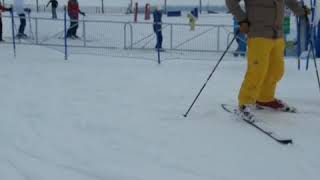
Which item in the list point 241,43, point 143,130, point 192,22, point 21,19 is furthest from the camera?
point 192,22

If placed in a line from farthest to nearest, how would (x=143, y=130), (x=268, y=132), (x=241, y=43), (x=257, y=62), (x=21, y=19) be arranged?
(x=21, y=19)
(x=241, y=43)
(x=257, y=62)
(x=143, y=130)
(x=268, y=132)

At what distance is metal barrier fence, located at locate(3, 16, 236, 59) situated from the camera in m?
13.7

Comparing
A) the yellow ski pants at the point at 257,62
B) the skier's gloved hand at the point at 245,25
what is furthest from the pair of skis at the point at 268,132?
the skier's gloved hand at the point at 245,25

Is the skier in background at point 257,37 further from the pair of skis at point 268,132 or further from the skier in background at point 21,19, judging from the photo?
the skier in background at point 21,19

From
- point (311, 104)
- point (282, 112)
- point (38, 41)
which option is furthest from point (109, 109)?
point (38, 41)

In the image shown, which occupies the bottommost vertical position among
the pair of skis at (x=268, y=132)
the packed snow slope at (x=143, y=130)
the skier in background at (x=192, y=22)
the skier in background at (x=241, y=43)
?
the packed snow slope at (x=143, y=130)

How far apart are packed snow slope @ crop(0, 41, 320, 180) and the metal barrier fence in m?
3.91

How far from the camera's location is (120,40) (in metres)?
15.5

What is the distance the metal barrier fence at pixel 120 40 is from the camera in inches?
540

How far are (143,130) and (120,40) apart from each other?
9677 millimetres

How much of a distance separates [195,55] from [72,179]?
925 centimetres

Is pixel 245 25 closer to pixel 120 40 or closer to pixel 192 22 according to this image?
pixel 120 40

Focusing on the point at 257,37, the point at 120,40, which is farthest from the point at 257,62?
the point at 120,40

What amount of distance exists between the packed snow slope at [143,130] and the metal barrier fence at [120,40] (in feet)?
12.8
